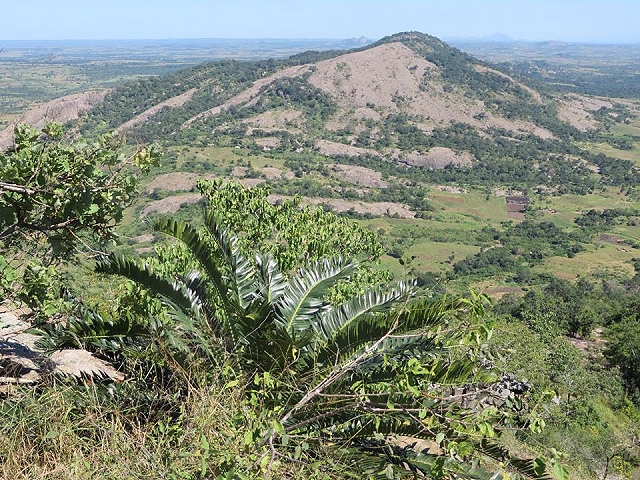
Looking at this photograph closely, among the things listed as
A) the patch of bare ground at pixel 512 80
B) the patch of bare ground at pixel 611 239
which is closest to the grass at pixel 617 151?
the patch of bare ground at pixel 512 80

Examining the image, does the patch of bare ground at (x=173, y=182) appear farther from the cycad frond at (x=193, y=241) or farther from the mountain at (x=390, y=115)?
the cycad frond at (x=193, y=241)

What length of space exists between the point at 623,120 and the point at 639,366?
156 meters

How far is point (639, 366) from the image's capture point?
26984 mm

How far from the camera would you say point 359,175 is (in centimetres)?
10212

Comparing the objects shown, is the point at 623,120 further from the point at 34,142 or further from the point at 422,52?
the point at 34,142

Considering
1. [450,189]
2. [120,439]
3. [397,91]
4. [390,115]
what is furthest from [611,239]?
[120,439]

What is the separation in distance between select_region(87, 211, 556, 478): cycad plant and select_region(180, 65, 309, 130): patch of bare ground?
124501 millimetres

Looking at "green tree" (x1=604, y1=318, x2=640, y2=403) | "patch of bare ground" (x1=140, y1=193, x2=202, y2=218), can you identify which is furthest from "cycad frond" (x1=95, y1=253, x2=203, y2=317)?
"patch of bare ground" (x1=140, y1=193, x2=202, y2=218)

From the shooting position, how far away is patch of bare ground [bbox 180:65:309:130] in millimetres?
130000

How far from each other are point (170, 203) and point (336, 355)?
69.9 meters

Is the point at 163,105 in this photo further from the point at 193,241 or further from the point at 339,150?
the point at 193,241

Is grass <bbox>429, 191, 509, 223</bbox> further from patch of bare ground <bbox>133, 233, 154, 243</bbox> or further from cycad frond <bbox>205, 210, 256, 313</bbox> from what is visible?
cycad frond <bbox>205, 210, 256, 313</bbox>

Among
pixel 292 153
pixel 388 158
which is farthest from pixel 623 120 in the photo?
pixel 292 153

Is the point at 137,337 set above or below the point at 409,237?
above
